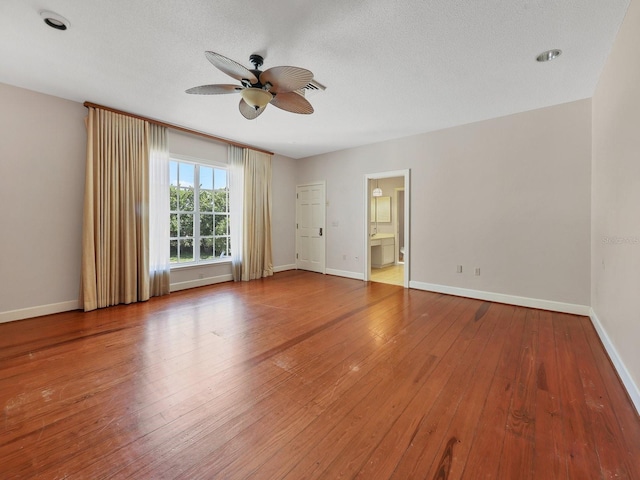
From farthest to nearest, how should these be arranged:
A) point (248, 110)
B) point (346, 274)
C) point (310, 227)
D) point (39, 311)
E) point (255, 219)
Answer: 1. point (310, 227)
2. point (346, 274)
3. point (255, 219)
4. point (39, 311)
5. point (248, 110)

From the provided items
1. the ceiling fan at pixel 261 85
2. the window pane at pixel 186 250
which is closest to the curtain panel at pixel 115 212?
the window pane at pixel 186 250

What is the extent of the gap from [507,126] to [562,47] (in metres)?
1.65

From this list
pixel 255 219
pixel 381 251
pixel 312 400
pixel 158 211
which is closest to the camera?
pixel 312 400

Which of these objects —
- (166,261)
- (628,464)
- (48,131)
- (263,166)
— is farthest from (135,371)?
(263,166)

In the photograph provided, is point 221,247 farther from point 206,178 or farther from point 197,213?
point 206,178

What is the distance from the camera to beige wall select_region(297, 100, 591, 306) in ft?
11.8

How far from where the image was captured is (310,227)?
6805 mm

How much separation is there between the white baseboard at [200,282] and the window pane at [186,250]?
426mm

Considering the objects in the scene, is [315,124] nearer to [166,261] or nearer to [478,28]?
[478,28]

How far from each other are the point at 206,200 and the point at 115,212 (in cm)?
162

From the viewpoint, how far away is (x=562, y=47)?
250 centimetres

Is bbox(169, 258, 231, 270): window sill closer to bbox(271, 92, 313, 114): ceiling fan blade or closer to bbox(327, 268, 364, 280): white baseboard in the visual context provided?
bbox(327, 268, 364, 280): white baseboard

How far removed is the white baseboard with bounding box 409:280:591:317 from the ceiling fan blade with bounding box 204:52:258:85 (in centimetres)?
419

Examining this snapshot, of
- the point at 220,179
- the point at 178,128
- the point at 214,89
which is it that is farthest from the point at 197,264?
the point at 214,89
